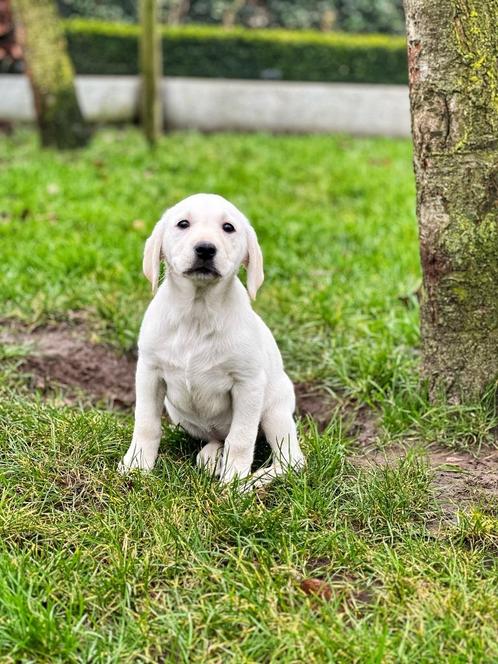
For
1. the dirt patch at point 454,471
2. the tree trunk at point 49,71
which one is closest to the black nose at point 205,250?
the dirt patch at point 454,471

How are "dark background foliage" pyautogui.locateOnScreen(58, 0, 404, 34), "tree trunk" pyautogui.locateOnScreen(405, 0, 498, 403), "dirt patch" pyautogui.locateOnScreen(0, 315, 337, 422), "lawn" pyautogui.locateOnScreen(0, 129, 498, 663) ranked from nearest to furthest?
"lawn" pyautogui.locateOnScreen(0, 129, 498, 663), "tree trunk" pyautogui.locateOnScreen(405, 0, 498, 403), "dirt patch" pyautogui.locateOnScreen(0, 315, 337, 422), "dark background foliage" pyautogui.locateOnScreen(58, 0, 404, 34)

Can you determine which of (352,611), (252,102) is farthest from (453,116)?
(252,102)

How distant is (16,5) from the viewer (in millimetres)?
9367

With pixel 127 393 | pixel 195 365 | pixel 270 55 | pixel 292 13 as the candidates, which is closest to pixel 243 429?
pixel 195 365

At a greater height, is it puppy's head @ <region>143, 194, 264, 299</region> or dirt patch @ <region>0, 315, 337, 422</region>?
puppy's head @ <region>143, 194, 264, 299</region>

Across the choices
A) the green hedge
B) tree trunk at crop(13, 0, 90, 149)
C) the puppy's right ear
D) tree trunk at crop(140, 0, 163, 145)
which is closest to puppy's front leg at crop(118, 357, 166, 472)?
the puppy's right ear

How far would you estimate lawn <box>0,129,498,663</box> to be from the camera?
2383mm

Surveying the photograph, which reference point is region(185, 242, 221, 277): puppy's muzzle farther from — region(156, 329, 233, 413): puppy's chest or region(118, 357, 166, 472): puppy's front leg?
region(118, 357, 166, 472): puppy's front leg

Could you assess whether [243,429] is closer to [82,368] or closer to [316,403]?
[316,403]

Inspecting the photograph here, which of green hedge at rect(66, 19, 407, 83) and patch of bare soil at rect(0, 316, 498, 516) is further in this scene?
green hedge at rect(66, 19, 407, 83)

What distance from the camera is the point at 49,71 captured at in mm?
9469

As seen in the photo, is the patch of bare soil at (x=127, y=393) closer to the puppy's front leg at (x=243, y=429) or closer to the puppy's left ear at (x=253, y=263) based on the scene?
the puppy's front leg at (x=243, y=429)

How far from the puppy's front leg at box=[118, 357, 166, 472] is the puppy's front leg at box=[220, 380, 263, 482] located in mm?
288

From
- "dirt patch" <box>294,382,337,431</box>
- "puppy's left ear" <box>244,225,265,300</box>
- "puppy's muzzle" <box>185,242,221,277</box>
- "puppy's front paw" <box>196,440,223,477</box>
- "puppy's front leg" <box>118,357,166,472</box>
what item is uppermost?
"puppy's muzzle" <box>185,242,221,277</box>
